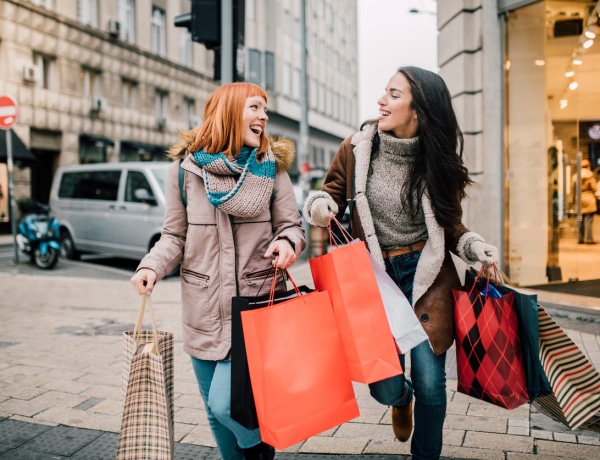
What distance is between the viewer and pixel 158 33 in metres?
27.8

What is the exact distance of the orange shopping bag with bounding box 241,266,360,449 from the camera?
2.07 meters

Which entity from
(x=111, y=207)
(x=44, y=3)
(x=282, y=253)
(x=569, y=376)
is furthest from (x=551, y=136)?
(x=44, y=3)

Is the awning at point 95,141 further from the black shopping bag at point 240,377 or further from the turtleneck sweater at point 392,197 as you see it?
the black shopping bag at point 240,377

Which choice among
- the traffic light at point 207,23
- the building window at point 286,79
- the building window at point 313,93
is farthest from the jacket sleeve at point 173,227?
the building window at point 313,93

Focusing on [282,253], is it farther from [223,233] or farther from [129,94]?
[129,94]

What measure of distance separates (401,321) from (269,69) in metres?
33.1

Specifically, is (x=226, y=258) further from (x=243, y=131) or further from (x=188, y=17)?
(x=188, y=17)

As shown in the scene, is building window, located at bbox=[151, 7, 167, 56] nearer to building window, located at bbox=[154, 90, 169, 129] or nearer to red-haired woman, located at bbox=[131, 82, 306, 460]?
building window, located at bbox=[154, 90, 169, 129]

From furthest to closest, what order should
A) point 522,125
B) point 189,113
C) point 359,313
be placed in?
point 189,113 < point 522,125 < point 359,313

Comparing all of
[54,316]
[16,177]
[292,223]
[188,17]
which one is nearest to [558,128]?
[188,17]

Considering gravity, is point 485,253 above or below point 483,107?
below

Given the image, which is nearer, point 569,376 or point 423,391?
point 569,376

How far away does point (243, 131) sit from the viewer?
8.18ft

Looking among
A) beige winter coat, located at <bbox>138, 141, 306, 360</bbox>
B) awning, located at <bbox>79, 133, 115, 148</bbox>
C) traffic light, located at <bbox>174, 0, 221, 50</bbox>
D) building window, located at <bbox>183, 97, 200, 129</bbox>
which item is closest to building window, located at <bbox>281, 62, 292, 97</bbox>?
building window, located at <bbox>183, 97, 200, 129</bbox>
